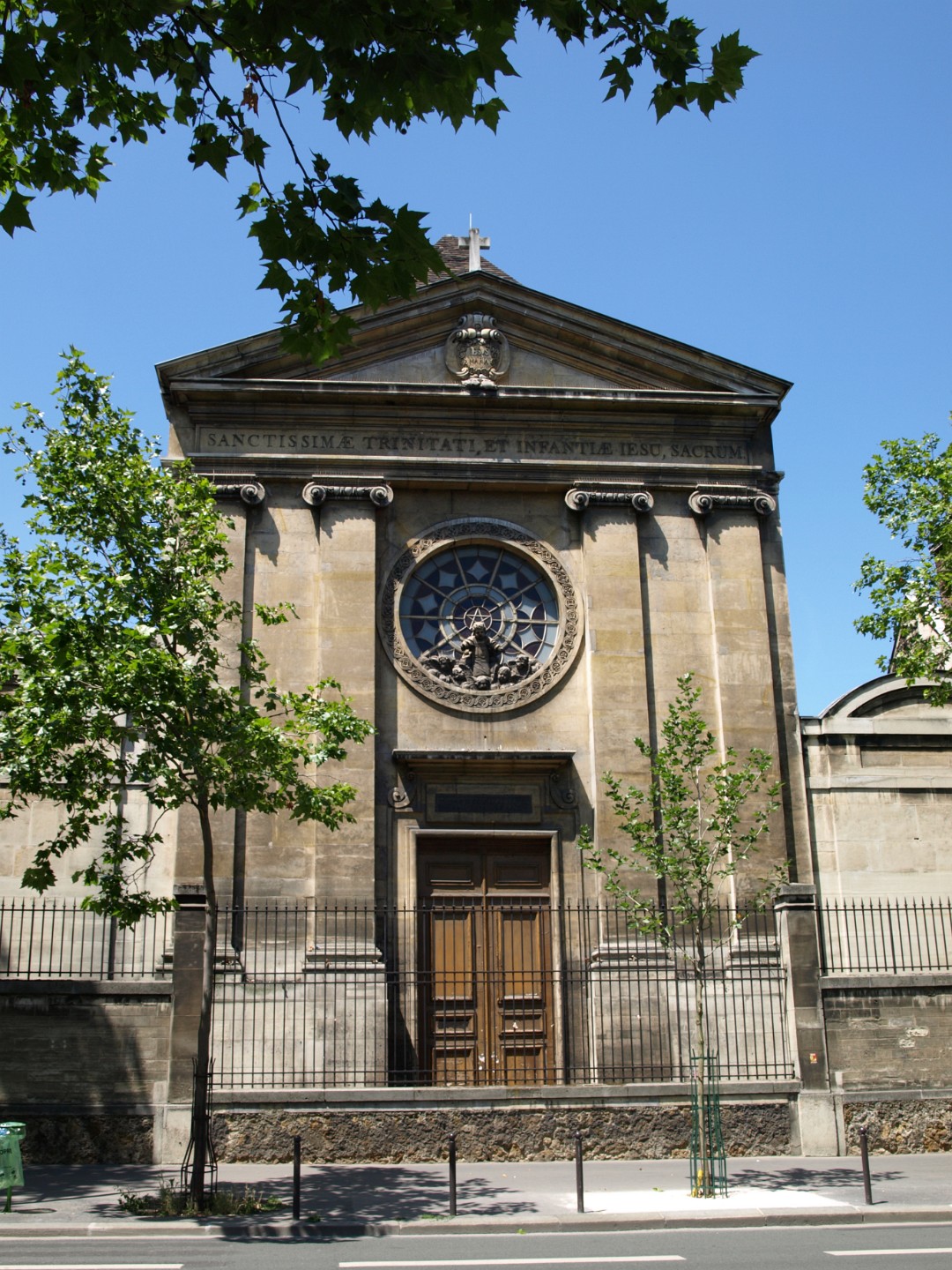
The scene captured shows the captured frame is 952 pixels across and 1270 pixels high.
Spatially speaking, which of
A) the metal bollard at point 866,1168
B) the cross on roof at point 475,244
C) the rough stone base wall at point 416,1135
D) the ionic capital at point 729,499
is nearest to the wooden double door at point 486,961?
the rough stone base wall at point 416,1135

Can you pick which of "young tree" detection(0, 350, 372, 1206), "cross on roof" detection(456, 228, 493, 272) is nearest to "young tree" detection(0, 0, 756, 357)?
"young tree" detection(0, 350, 372, 1206)

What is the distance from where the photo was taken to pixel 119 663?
Result: 47.9ft

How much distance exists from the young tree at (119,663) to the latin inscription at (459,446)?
6119 mm

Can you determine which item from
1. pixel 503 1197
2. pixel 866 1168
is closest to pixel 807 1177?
pixel 866 1168

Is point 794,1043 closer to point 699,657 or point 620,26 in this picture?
point 699,657

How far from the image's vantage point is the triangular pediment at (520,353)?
2267cm

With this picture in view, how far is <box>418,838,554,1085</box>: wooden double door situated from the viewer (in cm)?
1978

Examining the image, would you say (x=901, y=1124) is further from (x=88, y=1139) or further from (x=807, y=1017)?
(x=88, y=1139)

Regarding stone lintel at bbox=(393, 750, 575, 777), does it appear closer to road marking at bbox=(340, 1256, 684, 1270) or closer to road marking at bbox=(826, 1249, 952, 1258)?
road marking at bbox=(340, 1256, 684, 1270)

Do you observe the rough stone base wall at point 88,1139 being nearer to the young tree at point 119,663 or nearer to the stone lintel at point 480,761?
the young tree at point 119,663

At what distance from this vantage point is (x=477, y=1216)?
13.3m

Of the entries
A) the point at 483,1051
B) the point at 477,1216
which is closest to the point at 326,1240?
the point at 477,1216

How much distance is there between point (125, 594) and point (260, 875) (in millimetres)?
6415

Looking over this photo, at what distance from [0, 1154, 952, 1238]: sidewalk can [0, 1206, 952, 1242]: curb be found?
1 cm
